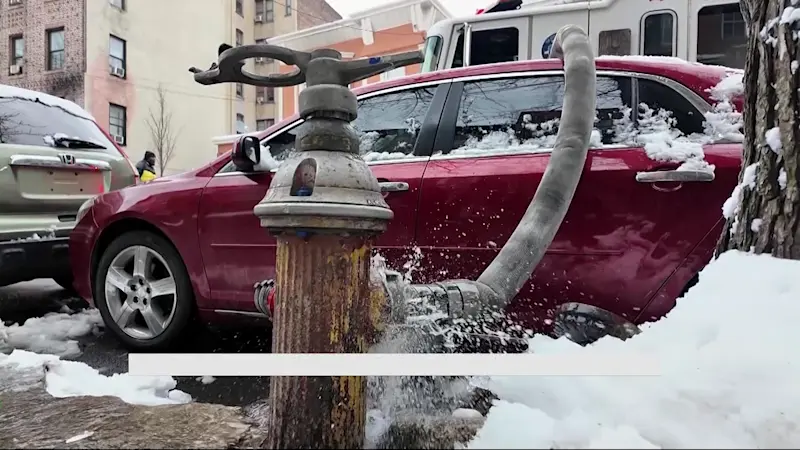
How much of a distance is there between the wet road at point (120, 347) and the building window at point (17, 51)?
6.66 feet

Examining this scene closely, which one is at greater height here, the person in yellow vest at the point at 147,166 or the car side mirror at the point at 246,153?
the person in yellow vest at the point at 147,166


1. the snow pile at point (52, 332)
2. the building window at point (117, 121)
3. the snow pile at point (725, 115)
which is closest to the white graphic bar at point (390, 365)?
the snow pile at point (725, 115)

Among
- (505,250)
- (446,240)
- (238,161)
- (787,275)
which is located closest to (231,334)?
(238,161)

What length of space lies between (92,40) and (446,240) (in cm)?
408

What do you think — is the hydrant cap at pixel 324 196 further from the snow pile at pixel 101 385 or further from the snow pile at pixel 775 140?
the snow pile at pixel 101 385

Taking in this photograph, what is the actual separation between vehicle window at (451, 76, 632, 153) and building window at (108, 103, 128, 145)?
5279mm

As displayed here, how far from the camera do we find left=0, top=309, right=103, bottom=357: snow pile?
12.0 feet

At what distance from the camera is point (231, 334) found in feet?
13.5

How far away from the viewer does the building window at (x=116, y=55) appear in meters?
5.35

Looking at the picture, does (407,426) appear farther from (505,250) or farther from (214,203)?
(214,203)

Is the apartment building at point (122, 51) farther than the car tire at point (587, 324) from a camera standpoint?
Yes

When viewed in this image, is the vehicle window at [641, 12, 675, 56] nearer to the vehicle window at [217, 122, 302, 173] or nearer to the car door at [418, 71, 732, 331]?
the car door at [418, 71, 732, 331]

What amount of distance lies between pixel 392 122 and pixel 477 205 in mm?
803

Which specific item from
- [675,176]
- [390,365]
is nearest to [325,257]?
[390,365]
